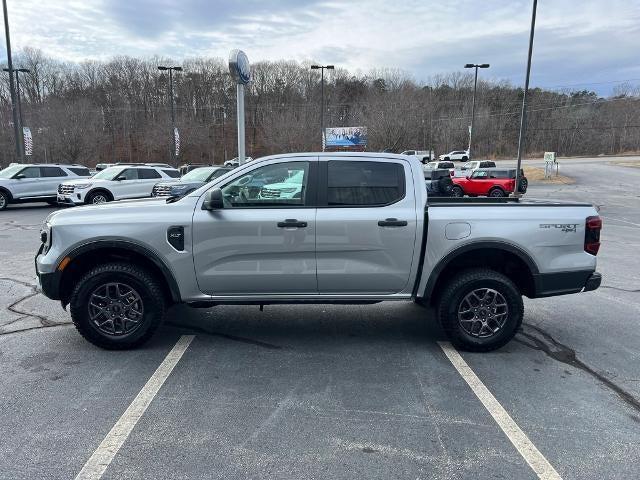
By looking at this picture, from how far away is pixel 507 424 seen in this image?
10.6ft

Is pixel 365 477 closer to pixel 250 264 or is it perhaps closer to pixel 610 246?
pixel 250 264

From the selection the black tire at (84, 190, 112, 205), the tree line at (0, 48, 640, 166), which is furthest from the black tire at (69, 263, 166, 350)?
the tree line at (0, 48, 640, 166)

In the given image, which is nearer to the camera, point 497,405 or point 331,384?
A: point 497,405

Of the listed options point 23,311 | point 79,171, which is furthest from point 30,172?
point 23,311

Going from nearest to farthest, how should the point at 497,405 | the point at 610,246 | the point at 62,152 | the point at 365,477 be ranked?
the point at 365,477, the point at 497,405, the point at 610,246, the point at 62,152

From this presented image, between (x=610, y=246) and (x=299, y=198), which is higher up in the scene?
(x=299, y=198)

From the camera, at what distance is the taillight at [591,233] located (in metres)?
4.42

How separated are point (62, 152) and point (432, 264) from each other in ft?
180

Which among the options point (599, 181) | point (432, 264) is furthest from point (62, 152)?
point (432, 264)

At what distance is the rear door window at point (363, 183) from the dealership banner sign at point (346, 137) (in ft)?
170

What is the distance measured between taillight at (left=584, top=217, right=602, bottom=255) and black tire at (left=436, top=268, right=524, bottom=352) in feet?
2.67

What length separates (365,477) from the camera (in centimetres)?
266

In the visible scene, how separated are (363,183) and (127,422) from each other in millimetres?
2782

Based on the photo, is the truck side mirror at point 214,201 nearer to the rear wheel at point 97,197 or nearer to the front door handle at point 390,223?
the front door handle at point 390,223
